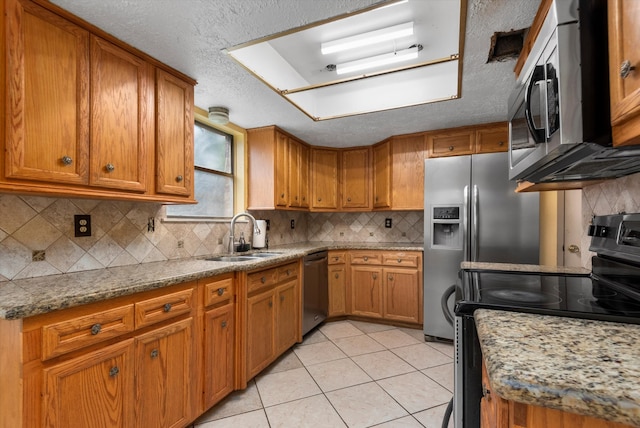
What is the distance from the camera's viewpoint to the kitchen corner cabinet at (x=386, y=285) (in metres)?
3.21

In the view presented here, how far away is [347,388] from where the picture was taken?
2.10 m

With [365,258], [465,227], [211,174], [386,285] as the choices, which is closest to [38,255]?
[211,174]

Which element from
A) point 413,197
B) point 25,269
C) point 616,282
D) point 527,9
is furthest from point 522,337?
point 413,197

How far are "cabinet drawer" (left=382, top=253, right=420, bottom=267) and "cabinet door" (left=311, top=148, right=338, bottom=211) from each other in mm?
1001

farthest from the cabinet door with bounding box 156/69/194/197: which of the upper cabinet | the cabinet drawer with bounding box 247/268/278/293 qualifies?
the cabinet drawer with bounding box 247/268/278/293

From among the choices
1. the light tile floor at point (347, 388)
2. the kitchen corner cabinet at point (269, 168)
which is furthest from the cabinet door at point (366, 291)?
the kitchen corner cabinet at point (269, 168)

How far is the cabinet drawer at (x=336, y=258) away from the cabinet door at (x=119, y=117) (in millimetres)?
2212

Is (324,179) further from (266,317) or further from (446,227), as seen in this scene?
(266,317)

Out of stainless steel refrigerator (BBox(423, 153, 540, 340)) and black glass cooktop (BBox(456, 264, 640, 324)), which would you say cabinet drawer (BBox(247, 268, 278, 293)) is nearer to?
black glass cooktop (BBox(456, 264, 640, 324))

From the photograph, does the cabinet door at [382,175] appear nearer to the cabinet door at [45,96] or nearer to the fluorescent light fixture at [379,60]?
the fluorescent light fixture at [379,60]

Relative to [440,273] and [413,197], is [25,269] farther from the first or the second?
[413,197]

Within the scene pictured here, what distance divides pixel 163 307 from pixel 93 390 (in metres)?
0.41

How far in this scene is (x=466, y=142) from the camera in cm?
309

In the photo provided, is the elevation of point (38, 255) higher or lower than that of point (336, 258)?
higher
